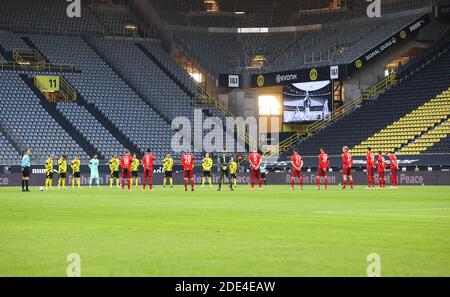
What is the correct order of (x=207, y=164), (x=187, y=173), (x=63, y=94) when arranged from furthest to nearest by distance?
(x=63, y=94), (x=207, y=164), (x=187, y=173)

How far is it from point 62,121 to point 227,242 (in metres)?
51.3

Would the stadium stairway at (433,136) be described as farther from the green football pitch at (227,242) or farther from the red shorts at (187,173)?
the green football pitch at (227,242)

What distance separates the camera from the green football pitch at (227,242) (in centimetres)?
1094

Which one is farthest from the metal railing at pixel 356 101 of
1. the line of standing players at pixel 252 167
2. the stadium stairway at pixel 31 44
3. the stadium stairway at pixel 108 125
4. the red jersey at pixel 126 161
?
the red jersey at pixel 126 161

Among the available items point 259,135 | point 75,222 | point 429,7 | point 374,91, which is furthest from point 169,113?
point 75,222

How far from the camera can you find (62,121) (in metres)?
64.1

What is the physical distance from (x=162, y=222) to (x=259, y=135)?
5030cm

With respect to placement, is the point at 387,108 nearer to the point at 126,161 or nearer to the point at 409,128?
the point at 409,128

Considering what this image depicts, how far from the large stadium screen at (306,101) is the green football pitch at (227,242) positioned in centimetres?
4400

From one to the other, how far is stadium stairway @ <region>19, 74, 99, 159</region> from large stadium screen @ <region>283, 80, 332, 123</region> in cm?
1545

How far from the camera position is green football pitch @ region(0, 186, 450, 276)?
35.9ft

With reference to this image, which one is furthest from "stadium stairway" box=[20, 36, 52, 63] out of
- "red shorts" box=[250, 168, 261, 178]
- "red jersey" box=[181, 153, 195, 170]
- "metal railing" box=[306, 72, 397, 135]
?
"red jersey" box=[181, 153, 195, 170]

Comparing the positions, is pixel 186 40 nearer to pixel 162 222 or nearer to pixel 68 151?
pixel 68 151

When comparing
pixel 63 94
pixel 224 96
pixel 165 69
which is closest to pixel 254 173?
pixel 63 94
